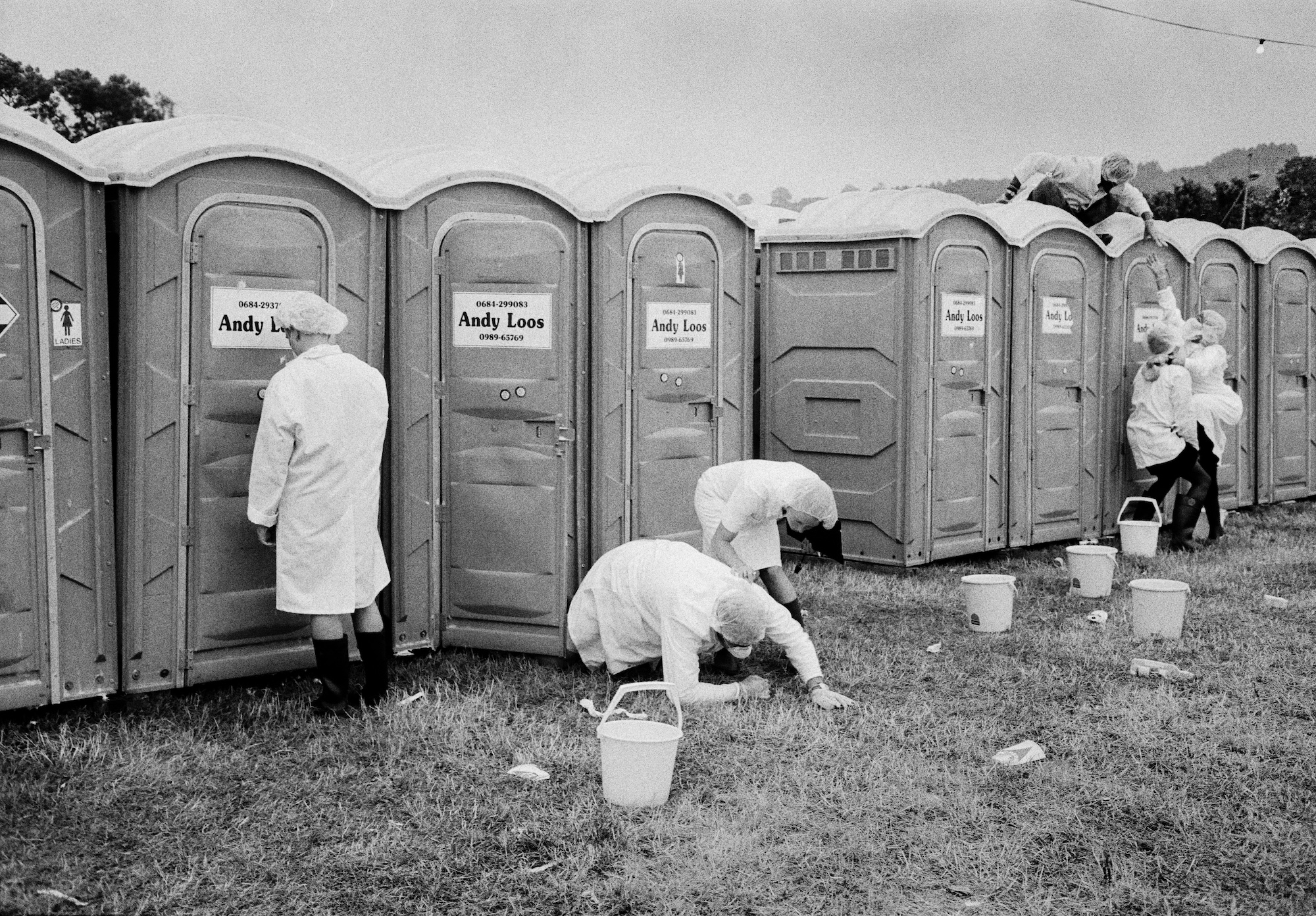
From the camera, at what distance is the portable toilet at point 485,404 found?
6.60 metres

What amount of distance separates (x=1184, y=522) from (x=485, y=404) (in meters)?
5.84

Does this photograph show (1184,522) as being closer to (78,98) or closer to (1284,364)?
(1284,364)

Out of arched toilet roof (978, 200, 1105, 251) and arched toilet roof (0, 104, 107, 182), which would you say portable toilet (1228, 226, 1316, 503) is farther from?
arched toilet roof (0, 104, 107, 182)

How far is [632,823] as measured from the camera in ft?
15.1

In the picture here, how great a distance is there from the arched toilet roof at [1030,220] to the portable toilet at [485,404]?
3.98 meters

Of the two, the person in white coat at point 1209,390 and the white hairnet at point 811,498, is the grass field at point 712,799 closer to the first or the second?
the white hairnet at point 811,498

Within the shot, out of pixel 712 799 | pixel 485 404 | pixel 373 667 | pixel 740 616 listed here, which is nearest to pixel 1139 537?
pixel 740 616

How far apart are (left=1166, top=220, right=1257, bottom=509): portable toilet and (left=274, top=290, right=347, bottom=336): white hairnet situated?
26.1ft

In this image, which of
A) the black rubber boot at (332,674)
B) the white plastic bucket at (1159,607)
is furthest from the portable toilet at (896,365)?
the black rubber boot at (332,674)

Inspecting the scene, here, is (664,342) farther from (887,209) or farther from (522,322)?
(887,209)

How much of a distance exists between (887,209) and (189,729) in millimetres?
5819

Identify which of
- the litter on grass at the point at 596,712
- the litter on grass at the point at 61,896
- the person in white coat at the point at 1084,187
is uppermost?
the person in white coat at the point at 1084,187

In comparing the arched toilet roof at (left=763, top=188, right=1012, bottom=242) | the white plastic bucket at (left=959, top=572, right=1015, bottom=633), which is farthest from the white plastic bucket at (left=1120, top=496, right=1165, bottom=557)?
the white plastic bucket at (left=959, top=572, right=1015, bottom=633)

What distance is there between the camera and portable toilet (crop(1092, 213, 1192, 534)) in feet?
34.8
